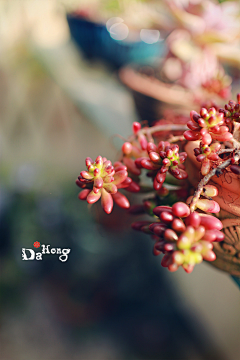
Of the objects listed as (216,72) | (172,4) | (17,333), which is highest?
(172,4)

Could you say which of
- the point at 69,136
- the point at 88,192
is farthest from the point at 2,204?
the point at 88,192

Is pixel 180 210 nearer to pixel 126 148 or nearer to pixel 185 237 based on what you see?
pixel 185 237

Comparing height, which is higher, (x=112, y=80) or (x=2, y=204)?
(x=112, y=80)

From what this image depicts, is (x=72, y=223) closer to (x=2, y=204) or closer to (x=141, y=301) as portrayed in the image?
(x=2, y=204)

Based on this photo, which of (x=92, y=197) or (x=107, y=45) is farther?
(x=107, y=45)

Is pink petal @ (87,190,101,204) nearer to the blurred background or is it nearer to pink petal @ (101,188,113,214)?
pink petal @ (101,188,113,214)

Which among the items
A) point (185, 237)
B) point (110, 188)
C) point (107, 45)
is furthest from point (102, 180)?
point (107, 45)

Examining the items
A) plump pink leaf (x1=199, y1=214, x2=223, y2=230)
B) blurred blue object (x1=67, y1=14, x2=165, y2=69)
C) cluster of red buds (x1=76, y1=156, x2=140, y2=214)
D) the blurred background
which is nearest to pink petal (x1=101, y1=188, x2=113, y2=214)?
cluster of red buds (x1=76, y1=156, x2=140, y2=214)
